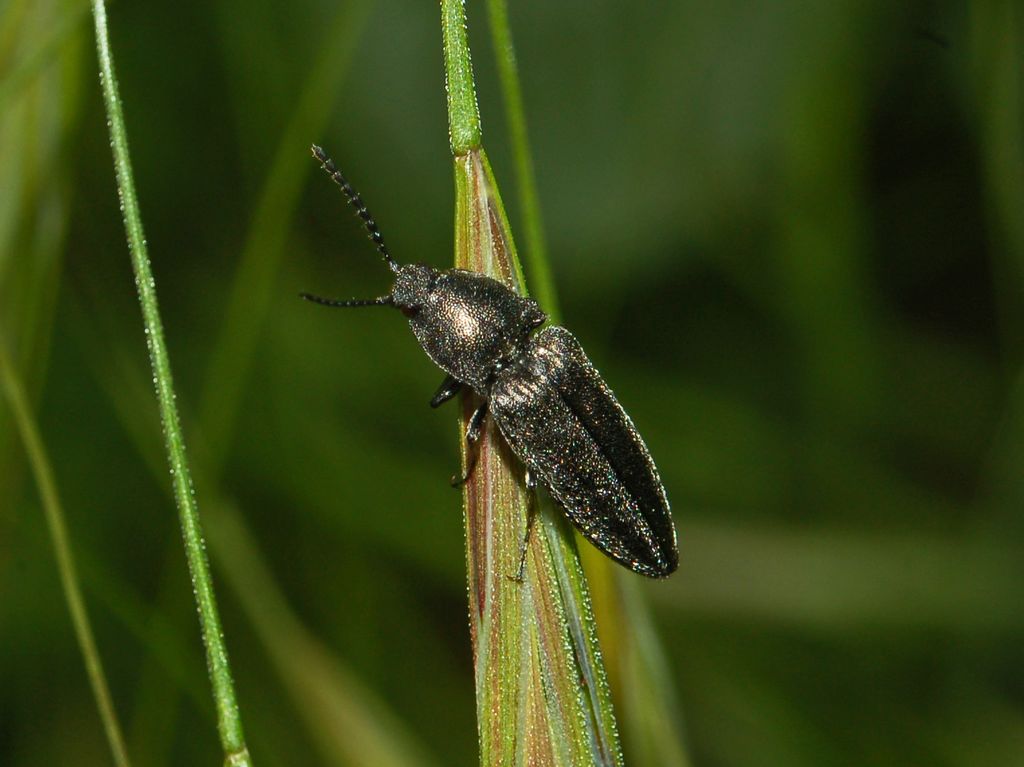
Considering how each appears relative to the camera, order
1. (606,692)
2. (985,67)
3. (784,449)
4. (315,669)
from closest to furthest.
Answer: (606,692), (315,669), (985,67), (784,449)

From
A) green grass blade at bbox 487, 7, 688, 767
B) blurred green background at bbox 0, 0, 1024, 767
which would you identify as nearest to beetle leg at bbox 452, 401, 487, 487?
green grass blade at bbox 487, 7, 688, 767

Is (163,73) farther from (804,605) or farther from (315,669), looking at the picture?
(804,605)

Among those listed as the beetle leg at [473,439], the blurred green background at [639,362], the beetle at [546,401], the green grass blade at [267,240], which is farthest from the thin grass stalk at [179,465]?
the blurred green background at [639,362]

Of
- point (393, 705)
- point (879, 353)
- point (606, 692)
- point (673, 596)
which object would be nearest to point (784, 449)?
point (879, 353)

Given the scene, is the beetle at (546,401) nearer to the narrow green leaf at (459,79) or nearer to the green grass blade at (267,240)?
the green grass blade at (267,240)

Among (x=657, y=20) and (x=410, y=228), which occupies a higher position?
(x=657, y=20)

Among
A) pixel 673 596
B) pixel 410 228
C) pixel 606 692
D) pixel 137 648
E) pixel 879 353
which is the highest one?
pixel 410 228

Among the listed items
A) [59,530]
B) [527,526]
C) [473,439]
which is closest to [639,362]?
[473,439]

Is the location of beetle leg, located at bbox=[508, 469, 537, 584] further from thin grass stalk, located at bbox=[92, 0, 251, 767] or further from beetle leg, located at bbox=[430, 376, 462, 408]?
beetle leg, located at bbox=[430, 376, 462, 408]
